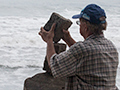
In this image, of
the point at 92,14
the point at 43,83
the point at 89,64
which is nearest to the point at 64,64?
the point at 89,64

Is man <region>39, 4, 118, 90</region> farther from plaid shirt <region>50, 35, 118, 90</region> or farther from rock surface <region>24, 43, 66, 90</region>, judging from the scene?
rock surface <region>24, 43, 66, 90</region>

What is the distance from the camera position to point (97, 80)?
5.61 feet

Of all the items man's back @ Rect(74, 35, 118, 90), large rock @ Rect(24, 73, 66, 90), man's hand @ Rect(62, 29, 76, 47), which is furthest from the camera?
large rock @ Rect(24, 73, 66, 90)

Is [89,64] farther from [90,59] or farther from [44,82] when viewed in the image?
[44,82]

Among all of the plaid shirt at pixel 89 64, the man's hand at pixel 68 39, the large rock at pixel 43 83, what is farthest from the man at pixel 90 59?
the large rock at pixel 43 83

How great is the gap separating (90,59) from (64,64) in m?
0.19

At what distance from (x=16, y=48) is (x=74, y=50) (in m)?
7.34

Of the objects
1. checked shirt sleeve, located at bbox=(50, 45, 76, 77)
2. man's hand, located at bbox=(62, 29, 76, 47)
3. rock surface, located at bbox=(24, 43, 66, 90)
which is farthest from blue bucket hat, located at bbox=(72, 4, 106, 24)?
rock surface, located at bbox=(24, 43, 66, 90)

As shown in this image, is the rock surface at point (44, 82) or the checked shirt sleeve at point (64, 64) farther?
the rock surface at point (44, 82)

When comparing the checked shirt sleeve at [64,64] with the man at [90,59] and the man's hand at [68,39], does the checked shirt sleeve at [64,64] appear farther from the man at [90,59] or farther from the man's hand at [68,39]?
the man's hand at [68,39]

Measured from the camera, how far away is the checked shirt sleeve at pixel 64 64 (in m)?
1.71

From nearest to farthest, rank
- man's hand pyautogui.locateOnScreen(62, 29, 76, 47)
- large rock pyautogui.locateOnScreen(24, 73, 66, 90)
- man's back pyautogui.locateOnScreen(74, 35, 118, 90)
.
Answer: man's back pyautogui.locateOnScreen(74, 35, 118, 90), man's hand pyautogui.locateOnScreen(62, 29, 76, 47), large rock pyautogui.locateOnScreen(24, 73, 66, 90)

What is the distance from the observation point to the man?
170cm

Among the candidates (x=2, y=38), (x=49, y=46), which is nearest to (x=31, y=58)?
(x=2, y=38)
